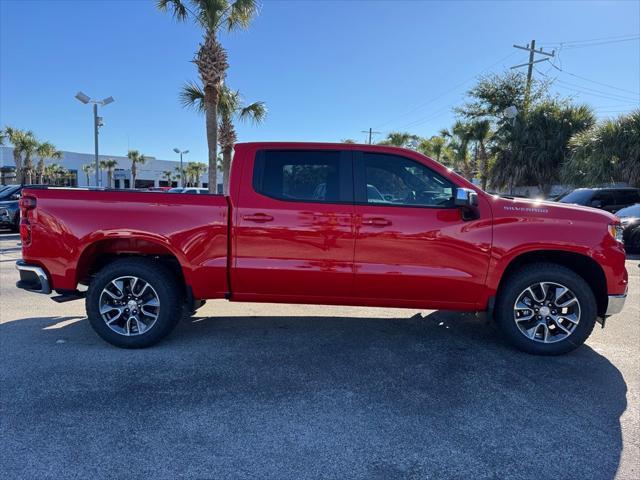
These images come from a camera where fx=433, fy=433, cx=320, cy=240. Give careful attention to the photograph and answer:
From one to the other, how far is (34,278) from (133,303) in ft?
3.33

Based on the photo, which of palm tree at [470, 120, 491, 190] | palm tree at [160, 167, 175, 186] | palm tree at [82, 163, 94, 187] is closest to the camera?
palm tree at [470, 120, 491, 190]

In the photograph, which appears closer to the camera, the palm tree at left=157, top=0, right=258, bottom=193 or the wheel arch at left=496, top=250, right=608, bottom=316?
the wheel arch at left=496, top=250, right=608, bottom=316

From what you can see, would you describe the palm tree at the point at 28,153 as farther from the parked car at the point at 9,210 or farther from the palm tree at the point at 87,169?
the parked car at the point at 9,210

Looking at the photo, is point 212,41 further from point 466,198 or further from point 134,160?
point 134,160

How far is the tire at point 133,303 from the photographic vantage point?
13.9ft

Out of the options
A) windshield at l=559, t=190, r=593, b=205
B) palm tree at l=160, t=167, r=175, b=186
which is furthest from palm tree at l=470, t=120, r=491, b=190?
palm tree at l=160, t=167, r=175, b=186

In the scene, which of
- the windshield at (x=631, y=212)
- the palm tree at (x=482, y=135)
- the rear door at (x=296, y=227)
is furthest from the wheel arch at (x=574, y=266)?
the palm tree at (x=482, y=135)

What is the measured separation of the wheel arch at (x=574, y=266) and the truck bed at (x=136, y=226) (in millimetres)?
2794

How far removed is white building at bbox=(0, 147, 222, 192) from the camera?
51.6m

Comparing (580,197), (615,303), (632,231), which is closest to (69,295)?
(615,303)

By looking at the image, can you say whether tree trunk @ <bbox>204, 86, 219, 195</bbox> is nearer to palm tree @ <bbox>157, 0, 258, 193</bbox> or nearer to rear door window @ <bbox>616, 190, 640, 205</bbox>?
palm tree @ <bbox>157, 0, 258, 193</bbox>

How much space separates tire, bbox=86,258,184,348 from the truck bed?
0.81ft

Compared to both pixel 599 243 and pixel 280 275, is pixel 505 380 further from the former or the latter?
pixel 280 275

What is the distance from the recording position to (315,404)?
3215 millimetres
